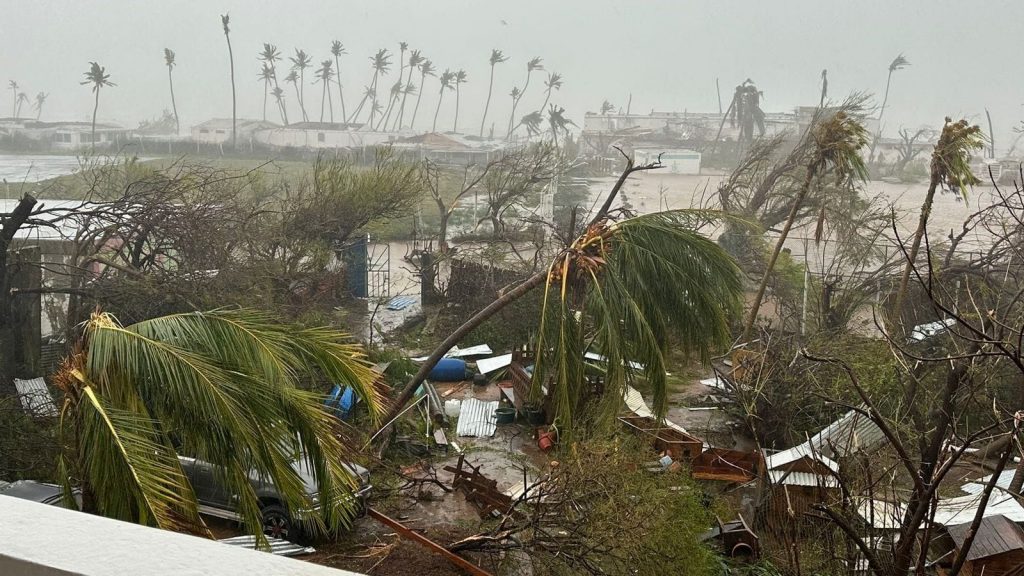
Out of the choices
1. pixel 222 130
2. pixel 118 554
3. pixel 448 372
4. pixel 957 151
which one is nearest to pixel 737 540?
pixel 957 151

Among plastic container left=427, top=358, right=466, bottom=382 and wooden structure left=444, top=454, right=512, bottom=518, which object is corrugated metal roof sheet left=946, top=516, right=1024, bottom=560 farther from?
plastic container left=427, top=358, right=466, bottom=382

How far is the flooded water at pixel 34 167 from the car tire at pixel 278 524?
72.4 feet

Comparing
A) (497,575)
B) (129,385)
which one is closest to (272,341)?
(129,385)

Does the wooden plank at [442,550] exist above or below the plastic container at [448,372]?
above

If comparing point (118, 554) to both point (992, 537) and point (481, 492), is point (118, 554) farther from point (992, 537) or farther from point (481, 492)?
point (992, 537)

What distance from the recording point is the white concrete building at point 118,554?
129 cm

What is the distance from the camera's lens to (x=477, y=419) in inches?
535

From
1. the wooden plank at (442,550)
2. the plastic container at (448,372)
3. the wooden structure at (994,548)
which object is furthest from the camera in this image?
the plastic container at (448,372)

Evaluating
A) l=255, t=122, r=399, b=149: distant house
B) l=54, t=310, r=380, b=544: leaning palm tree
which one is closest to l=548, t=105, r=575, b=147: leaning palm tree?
l=255, t=122, r=399, b=149: distant house

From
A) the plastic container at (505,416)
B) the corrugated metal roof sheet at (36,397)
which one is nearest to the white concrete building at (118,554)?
the corrugated metal roof sheet at (36,397)

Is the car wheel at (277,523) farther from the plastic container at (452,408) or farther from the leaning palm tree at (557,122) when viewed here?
the leaning palm tree at (557,122)

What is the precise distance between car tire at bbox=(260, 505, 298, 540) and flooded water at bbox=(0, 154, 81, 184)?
869 inches

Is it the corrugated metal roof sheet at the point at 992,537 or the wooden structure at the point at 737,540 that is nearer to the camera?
the corrugated metal roof sheet at the point at 992,537

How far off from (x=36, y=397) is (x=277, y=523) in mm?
5490
